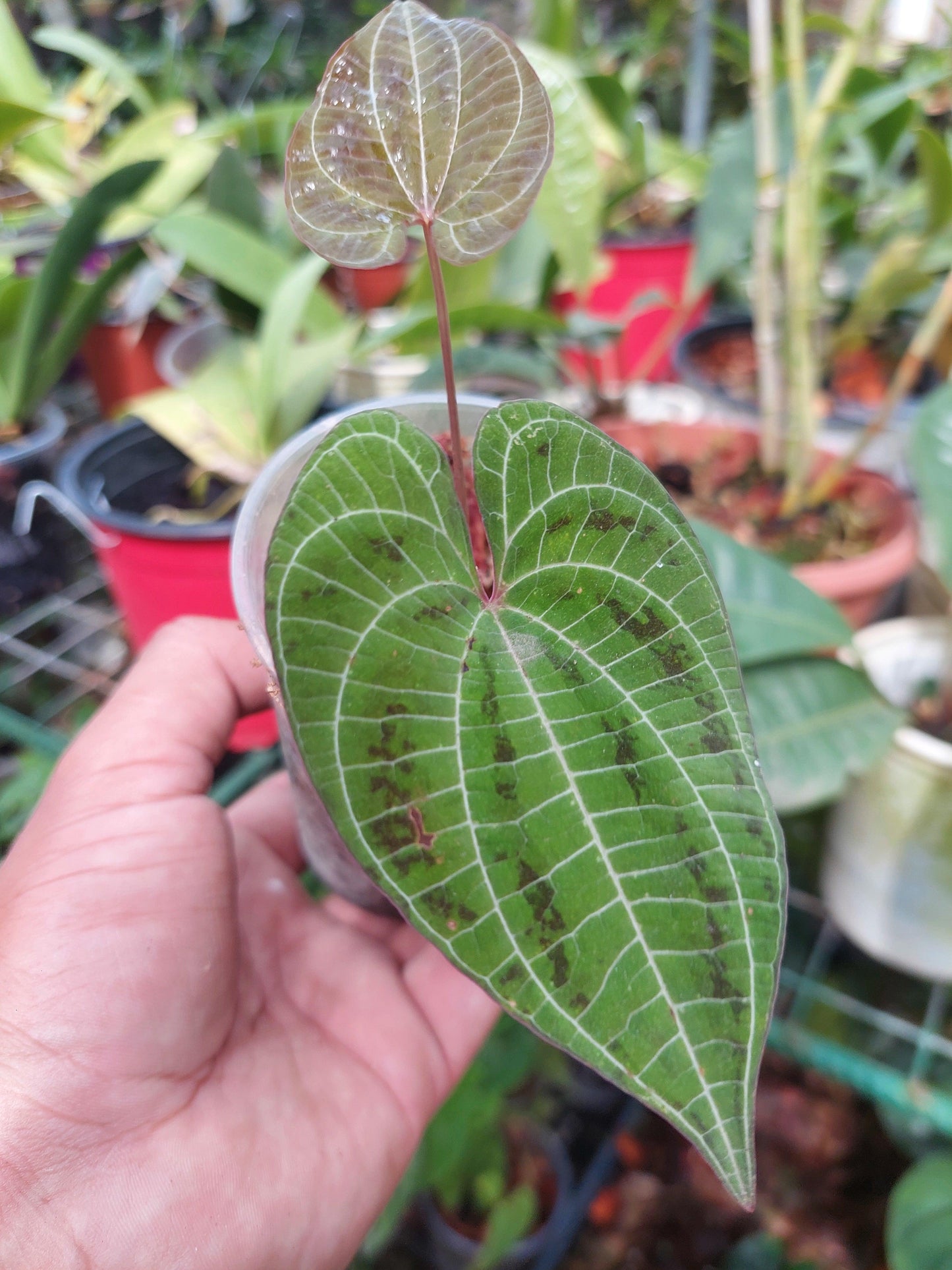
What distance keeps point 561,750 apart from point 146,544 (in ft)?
1.62

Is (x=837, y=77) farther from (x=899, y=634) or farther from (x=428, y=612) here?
(x=428, y=612)

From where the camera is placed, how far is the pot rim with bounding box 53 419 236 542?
24.9 inches

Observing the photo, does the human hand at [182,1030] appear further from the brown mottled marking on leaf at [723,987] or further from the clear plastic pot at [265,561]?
the brown mottled marking on leaf at [723,987]

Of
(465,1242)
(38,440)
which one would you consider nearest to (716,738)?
(465,1242)

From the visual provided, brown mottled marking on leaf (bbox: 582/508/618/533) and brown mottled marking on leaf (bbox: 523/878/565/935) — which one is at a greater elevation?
brown mottled marking on leaf (bbox: 582/508/618/533)

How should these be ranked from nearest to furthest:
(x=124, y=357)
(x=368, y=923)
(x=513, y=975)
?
(x=513, y=975), (x=368, y=923), (x=124, y=357)

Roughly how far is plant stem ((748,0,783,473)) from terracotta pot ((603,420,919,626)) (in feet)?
0.10

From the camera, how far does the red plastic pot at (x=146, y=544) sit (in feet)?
2.10

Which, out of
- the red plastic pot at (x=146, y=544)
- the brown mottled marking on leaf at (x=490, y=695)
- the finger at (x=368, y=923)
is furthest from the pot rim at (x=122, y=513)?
the brown mottled marking on leaf at (x=490, y=695)

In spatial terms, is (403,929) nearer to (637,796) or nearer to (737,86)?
(637,796)

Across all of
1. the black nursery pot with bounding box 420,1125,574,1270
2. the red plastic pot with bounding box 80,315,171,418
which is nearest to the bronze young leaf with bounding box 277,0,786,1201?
the black nursery pot with bounding box 420,1125,574,1270

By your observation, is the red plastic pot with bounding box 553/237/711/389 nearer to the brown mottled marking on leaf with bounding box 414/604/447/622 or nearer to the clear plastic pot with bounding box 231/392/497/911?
the clear plastic pot with bounding box 231/392/497/911

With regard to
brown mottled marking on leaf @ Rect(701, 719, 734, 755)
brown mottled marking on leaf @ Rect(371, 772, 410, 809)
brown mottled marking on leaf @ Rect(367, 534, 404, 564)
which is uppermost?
brown mottled marking on leaf @ Rect(367, 534, 404, 564)

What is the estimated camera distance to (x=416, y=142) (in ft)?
0.91
